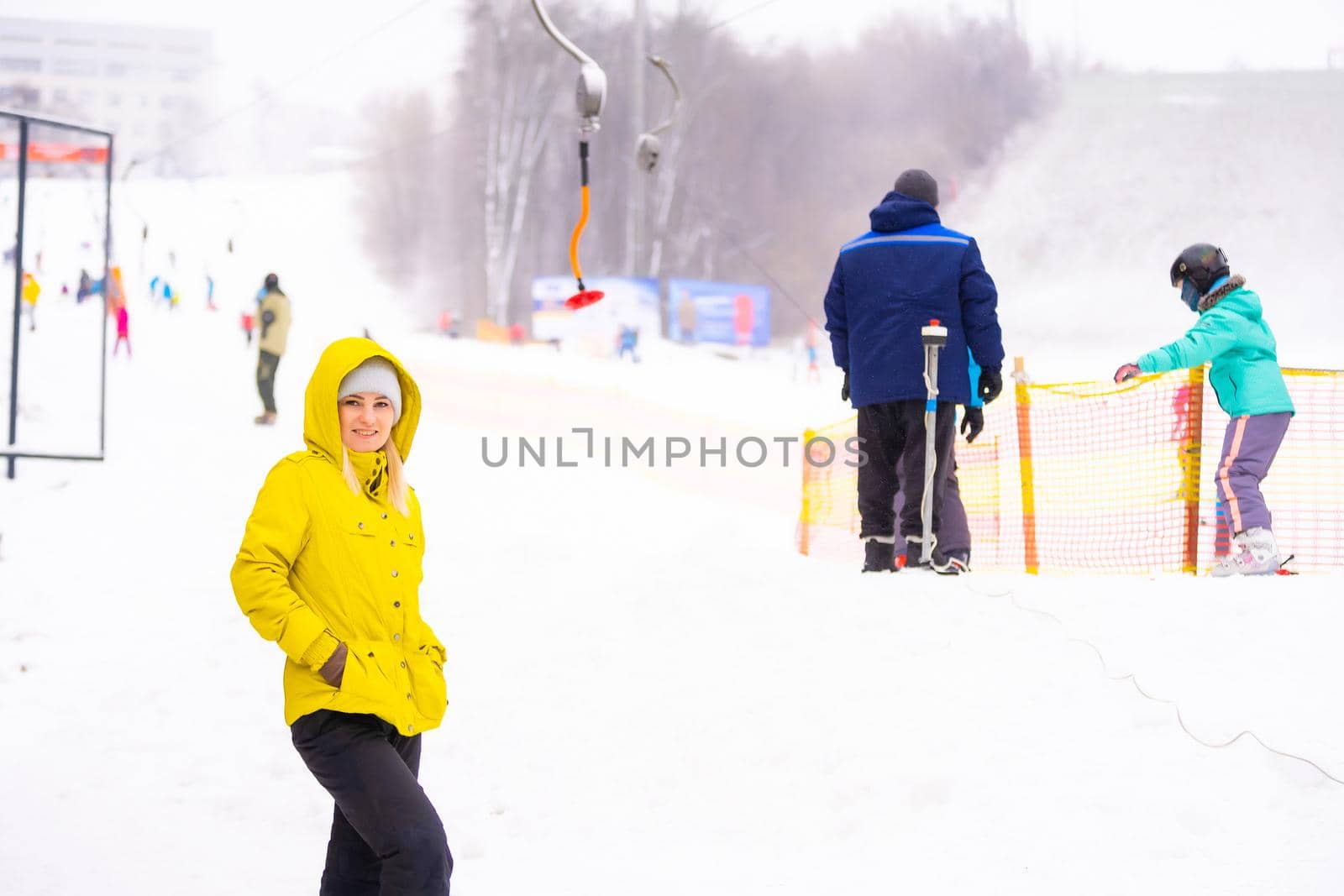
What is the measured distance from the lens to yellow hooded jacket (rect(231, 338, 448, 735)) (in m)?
2.48

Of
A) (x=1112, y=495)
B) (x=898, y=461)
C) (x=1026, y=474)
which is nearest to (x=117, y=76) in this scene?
(x=1112, y=495)

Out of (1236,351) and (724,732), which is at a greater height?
(1236,351)

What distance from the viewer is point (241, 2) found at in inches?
805

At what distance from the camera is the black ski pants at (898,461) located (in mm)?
5082

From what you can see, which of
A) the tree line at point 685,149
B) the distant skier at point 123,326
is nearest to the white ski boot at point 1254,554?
the distant skier at point 123,326

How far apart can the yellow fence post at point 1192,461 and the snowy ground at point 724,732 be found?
96 centimetres

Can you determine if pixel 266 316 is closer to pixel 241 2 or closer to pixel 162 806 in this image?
pixel 162 806

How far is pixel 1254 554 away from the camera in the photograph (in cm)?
539

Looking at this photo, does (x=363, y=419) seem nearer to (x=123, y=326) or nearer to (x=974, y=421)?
(x=974, y=421)

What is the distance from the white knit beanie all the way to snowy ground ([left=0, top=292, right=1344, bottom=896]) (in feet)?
5.22

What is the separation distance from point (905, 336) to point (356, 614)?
293 centimetres

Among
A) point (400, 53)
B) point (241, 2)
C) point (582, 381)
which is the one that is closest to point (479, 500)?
point (582, 381)

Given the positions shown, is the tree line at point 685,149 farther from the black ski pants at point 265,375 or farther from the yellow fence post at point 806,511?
the yellow fence post at point 806,511

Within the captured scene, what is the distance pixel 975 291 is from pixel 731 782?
6.46 ft
